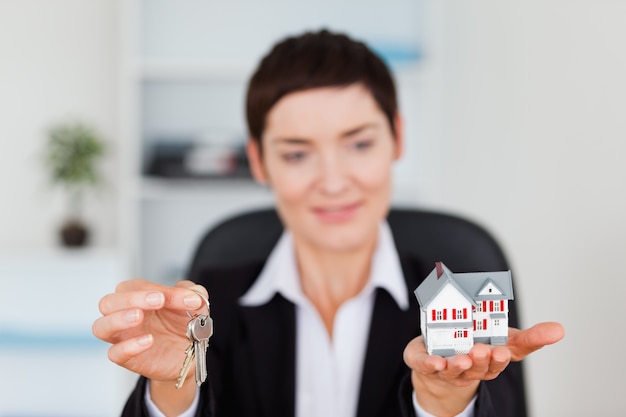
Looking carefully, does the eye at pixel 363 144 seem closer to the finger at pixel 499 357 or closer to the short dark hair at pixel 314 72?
the short dark hair at pixel 314 72

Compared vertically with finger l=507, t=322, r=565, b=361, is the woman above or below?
above

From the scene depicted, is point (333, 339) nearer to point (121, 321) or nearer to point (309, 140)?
point (309, 140)

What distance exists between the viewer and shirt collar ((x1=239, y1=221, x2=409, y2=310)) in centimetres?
124

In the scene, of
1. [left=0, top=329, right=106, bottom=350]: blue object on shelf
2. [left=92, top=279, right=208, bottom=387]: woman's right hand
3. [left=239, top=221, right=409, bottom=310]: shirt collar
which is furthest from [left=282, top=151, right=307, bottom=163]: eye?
[left=0, top=329, right=106, bottom=350]: blue object on shelf

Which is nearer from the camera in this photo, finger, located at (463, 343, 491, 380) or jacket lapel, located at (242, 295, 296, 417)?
finger, located at (463, 343, 491, 380)

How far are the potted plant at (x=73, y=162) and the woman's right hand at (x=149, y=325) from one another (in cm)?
196

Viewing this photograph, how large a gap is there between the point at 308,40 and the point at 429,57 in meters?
1.40

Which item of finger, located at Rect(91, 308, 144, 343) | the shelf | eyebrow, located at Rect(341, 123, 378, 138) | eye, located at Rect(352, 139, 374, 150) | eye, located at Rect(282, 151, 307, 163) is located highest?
the shelf

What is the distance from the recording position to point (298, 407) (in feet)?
3.94

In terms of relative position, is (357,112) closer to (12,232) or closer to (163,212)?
(163,212)

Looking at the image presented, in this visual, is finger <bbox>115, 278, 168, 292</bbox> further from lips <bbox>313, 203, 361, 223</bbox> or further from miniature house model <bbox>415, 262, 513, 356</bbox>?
lips <bbox>313, 203, 361, 223</bbox>

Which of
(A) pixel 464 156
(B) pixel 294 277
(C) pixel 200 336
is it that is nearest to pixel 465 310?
(C) pixel 200 336

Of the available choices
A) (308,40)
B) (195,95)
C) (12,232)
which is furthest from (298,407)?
(12,232)

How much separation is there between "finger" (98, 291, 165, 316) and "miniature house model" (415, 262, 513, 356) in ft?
0.75
